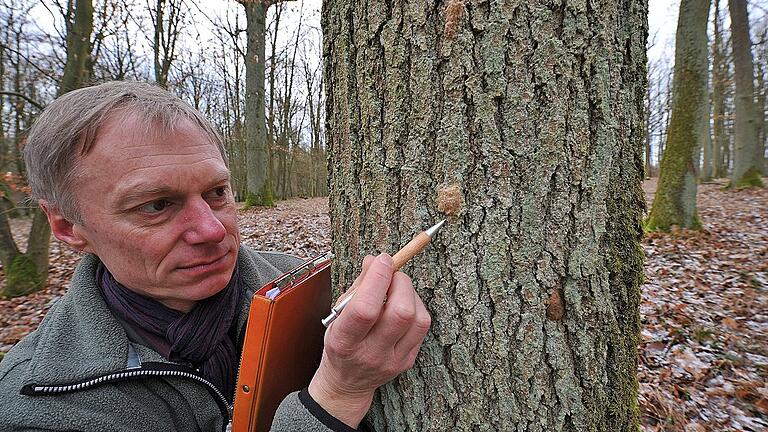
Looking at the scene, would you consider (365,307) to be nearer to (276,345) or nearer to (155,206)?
(276,345)

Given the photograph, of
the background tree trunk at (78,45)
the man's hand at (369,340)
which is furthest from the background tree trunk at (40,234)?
the man's hand at (369,340)

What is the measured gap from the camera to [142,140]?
1.25 m

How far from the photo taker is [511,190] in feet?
3.19

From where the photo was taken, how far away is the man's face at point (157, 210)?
1229mm

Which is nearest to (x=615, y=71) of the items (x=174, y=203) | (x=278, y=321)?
(x=278, y=321)

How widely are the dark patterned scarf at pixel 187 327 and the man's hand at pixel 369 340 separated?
0.65 m

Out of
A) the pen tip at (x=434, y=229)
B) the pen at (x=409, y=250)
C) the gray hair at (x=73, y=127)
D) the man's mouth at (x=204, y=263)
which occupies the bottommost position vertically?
the man's mouth at (x=204, y=263)

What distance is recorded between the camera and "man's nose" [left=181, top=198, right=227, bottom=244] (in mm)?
1308

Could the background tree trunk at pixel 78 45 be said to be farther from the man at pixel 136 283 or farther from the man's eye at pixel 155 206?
the man's eye at pixel 155 206

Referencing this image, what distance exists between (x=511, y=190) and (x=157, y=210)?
1.12 metres

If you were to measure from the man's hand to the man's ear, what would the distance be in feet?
3.38

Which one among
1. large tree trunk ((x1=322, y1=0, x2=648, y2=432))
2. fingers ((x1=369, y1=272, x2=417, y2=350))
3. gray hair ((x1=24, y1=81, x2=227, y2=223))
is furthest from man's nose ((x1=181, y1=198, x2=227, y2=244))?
fingers ((x1=369, y1=272, x2=417, y2=350))

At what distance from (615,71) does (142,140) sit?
1.42m

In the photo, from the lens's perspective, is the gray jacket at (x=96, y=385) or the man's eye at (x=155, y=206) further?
the man's eye at (x=155, y=206)
